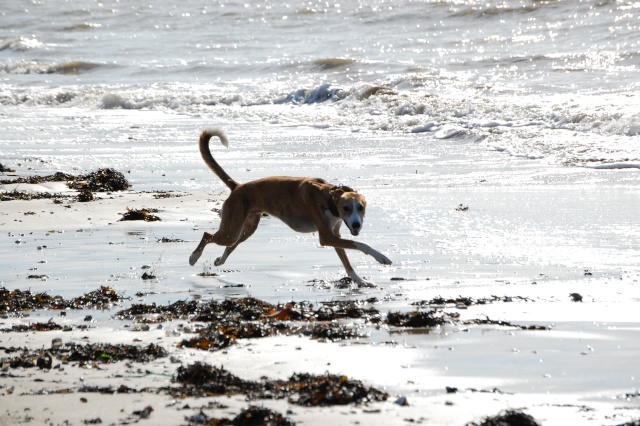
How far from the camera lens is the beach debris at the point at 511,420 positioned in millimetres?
3814

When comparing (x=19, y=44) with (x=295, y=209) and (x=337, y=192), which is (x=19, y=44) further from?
(x=337, y=192)

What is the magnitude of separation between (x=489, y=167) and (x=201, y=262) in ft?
20.3

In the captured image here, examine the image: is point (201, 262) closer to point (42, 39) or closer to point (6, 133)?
point (6, 133)

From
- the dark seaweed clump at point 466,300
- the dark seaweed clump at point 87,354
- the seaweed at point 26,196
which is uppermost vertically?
the dark seaweed clump at point 87,354

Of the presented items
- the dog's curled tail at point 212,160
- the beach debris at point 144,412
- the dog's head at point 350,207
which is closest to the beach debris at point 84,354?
the beach debris at point 144,412

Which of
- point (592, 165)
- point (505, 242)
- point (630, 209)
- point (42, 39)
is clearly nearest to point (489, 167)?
point (592, 165)

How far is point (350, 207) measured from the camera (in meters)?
7.26

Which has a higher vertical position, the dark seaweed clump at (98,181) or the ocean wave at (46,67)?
the ocean wave at (46,67)

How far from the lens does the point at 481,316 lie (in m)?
5.93

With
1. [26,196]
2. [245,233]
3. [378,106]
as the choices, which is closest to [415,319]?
[245,233]

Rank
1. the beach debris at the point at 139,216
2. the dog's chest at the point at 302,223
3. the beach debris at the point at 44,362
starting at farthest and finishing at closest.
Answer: the beach debris at the point at 139,216
the dog's chest at the point at 302,223
the beach debris at the point at 44,362

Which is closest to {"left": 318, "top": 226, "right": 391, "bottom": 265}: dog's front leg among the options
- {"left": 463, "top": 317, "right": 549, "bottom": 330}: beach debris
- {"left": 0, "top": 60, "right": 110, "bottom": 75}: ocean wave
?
{"left": 463, "top": 317, "right": 549, "bottom": 330}: beach debris

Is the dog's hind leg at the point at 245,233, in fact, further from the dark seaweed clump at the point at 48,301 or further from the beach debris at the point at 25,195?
the beach debris at the point at 25,195

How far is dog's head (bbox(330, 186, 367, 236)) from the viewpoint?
23.6ft
